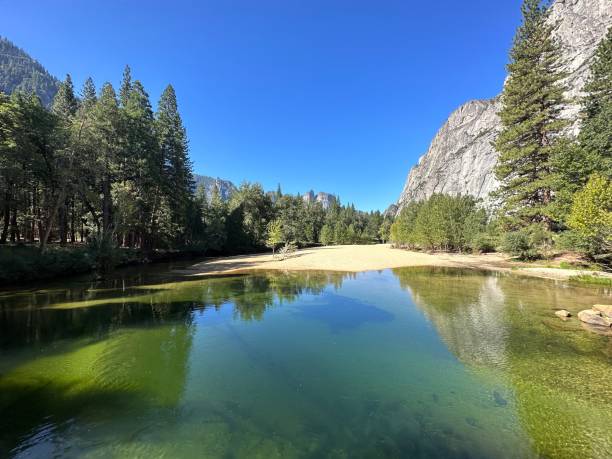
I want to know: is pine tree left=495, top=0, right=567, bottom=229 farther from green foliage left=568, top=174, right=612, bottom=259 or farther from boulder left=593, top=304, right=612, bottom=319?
boulder left=593, top=304, right=612, bottom=319

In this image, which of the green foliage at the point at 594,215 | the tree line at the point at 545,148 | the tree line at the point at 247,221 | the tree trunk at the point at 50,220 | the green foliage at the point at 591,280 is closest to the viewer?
the green foliage at the point at 591,280

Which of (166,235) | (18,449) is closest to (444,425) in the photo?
(18,449)

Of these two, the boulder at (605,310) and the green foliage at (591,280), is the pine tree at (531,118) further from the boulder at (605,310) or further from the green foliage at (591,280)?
the boulder at (605,310)

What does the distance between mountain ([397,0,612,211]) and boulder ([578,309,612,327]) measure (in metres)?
26.1

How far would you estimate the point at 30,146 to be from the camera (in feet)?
72.4

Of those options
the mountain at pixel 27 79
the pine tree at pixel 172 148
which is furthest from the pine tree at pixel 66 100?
the mountain at pixel 27 79

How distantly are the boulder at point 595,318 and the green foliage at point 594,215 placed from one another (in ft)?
35.5

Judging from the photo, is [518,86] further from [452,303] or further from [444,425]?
[444,425]

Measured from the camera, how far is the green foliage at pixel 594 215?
17914mm

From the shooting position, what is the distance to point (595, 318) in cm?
1024

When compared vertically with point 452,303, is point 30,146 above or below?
above

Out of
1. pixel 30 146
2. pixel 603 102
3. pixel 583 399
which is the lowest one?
pixel 583 399

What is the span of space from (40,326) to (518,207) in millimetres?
40148

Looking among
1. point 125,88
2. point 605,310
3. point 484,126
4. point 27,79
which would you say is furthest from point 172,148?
point 27,79
